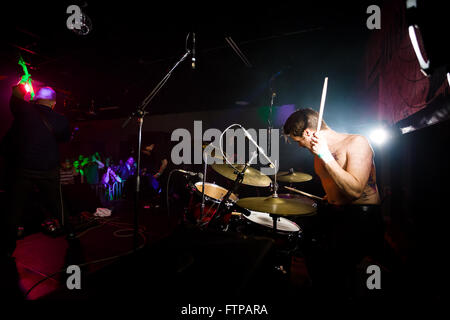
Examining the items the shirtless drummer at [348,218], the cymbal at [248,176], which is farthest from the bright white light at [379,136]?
the cymbal at [248,176]

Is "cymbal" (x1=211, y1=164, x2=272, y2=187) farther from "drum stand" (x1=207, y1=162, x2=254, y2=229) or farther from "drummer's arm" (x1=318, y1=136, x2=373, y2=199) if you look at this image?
"drummer's arm" (x1=318, y1=136, x2=373, y2=199)

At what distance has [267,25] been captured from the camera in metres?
3.58

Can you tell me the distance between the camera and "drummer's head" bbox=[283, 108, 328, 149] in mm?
1634

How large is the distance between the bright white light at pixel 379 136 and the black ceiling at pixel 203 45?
1.18 meters

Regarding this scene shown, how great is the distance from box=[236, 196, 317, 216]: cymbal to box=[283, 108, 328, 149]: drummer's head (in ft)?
1.59

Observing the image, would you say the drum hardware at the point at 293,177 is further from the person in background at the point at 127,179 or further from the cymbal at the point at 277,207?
the person in background at the point at 127,179

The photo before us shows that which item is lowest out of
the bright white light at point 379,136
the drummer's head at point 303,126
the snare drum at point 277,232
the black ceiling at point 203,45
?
the snare drum at point 277,232

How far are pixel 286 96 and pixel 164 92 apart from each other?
4.03 meters

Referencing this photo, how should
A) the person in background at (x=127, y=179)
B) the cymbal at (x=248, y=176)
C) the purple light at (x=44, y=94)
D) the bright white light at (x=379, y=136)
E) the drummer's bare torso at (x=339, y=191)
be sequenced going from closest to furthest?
the drummer's bare torso at (x=339, y=191) → the cymbal at (x=248, y=176) → the purple light at (x=44, y=94) → the bright white light at (x=379, y=136) → the person in background at (x=127, y=179)

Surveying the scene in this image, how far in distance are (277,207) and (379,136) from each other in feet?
8.18

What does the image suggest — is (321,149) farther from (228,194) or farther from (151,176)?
(151,176)

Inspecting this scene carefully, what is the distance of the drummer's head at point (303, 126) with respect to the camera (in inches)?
64.3

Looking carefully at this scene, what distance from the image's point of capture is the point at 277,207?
5.15 feet

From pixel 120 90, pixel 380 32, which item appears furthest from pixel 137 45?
pixel 380 32
